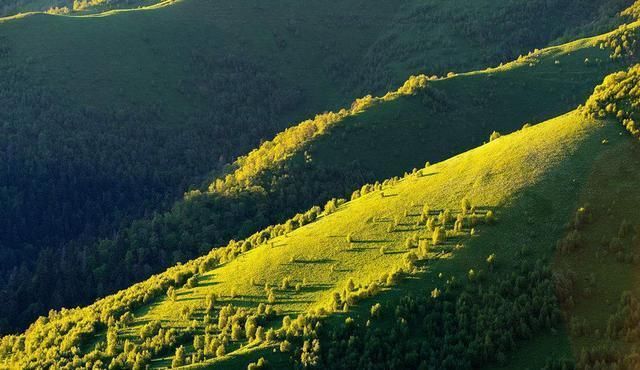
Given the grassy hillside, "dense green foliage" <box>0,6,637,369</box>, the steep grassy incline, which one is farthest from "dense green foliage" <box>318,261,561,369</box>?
the grassy hillside

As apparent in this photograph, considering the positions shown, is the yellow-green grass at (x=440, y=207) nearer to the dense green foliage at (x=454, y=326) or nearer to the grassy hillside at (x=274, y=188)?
the dense green foliage at (x=454, y=326)

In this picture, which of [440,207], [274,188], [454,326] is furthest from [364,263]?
[274,188]

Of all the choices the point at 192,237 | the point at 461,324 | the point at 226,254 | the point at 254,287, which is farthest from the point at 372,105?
the point at 461,324

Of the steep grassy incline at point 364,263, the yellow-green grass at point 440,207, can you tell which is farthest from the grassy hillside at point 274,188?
the yellow-green grass at point 440,207

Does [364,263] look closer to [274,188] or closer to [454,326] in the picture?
[454,326]

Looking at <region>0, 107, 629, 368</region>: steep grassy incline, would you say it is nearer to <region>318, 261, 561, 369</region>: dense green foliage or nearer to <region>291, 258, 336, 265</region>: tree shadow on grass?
<region>291, 258, 336, 265</region>: tree shadow on grass
